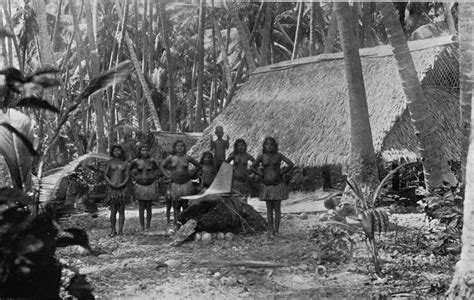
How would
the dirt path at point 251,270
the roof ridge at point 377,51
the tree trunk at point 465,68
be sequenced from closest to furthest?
the dirt path at point 251,270, the tree trunk at point 465,68, the roof ridge at point 377,51

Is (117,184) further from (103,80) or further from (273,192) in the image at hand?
(103,80)

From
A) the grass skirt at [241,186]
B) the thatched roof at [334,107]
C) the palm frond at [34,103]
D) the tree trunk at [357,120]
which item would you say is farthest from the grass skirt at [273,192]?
the palm frond at [34,103]

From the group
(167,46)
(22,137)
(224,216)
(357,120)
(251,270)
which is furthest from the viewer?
(167,46)

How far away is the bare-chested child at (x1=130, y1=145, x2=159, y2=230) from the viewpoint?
9.23 meters

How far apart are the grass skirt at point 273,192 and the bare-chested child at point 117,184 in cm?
192

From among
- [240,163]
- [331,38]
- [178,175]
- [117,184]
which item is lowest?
[117,184]

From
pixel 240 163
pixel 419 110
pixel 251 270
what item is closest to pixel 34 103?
pixel 251 270

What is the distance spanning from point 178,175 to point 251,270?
3.31 m

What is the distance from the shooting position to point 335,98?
1273 centimetres

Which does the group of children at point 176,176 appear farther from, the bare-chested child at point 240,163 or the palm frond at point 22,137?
the palm frond at point 22,137

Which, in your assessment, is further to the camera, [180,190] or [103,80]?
[180,190]

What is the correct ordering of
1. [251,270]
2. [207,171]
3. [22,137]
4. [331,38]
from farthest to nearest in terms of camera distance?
[331,38] → [207,171] → [251,270] → [22,137]

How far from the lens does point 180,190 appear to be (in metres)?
9.24

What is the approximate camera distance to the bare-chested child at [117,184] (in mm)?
8992
